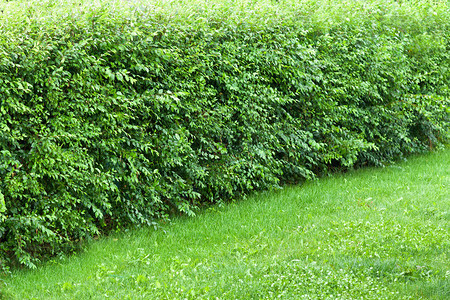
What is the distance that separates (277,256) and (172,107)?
6.44 ft

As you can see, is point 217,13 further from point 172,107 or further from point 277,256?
point 277,256

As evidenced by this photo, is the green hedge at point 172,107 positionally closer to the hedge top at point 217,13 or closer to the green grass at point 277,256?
the hedge top at point 217,13

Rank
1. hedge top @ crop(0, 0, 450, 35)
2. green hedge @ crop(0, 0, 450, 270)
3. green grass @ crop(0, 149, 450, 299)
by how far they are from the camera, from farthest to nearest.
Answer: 1. hedge top @ crop(0, 0, 450, 35)
2. green hedge @ crop(0, 0, 450, 270)
3. green grass @ crop(0, 149, 450, 299)

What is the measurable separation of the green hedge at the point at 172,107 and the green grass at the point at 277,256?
35cm

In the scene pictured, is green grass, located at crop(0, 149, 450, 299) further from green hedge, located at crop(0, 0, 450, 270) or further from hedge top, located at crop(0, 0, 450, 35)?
hedge top, located at crop(0, 0, 450, 35)

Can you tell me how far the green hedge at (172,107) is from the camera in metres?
5.10

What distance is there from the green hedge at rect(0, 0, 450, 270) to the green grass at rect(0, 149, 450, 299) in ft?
1.14

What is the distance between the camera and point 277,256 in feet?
16.6

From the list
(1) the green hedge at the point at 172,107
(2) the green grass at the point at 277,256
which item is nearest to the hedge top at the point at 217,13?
(1) the green hedge at the point at 172,107

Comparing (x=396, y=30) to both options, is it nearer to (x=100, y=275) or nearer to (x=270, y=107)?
(x=270, y=107)

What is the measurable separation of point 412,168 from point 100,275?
5675 millimetres

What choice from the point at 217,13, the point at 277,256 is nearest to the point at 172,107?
the point at 217,13


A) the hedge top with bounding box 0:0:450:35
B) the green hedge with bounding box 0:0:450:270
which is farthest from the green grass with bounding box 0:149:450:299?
the hedge top with bounding box 0:0:450:35

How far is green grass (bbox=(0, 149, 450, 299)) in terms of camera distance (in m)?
4.43
